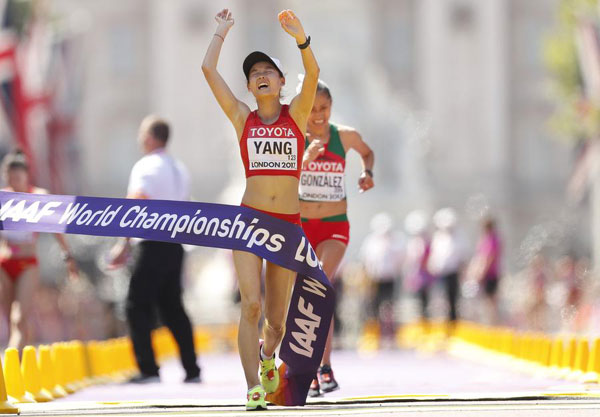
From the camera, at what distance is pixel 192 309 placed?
4328cm

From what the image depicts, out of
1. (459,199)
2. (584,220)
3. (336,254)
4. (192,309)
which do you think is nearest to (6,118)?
(192,309)

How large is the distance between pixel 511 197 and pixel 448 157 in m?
3.27

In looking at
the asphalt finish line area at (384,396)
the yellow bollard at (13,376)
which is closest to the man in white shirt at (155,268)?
the asphalt finish line area at (384,396)

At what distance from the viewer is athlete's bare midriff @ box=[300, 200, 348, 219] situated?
1096 cm

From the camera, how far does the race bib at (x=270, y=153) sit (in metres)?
9.32

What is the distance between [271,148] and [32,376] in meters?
2.70

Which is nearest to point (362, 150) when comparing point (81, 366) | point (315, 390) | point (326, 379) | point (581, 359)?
point (326, 379)

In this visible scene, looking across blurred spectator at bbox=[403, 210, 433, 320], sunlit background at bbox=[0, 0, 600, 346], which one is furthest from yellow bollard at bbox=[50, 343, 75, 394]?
sunlit background at bbox=[0, 0, 600, 346]

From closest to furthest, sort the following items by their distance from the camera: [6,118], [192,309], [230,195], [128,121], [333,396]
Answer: [333,396]
[6,118]
[192,309]
[230,195]
[128,121]

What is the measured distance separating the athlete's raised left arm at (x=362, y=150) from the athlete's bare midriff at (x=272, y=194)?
1668 millimetres

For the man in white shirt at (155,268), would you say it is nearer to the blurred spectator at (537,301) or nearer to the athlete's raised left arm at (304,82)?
the athlete's raised left arm at (304,82)

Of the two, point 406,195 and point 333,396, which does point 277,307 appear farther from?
point 406,195

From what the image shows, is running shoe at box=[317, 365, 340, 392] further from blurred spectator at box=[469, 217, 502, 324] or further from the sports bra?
blurred spectator at box=[469, 217, 502, 324]

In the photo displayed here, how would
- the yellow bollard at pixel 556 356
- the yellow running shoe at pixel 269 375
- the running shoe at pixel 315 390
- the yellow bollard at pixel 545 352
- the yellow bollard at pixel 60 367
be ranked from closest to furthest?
the yellow running shoe at pixel 269 375 → the running shoe at pixel 315 390 → the yellow bollard at pixel 60 367 → the yellow bollard at pixel 556 356 → the yellow bollard at pixel 545 352
